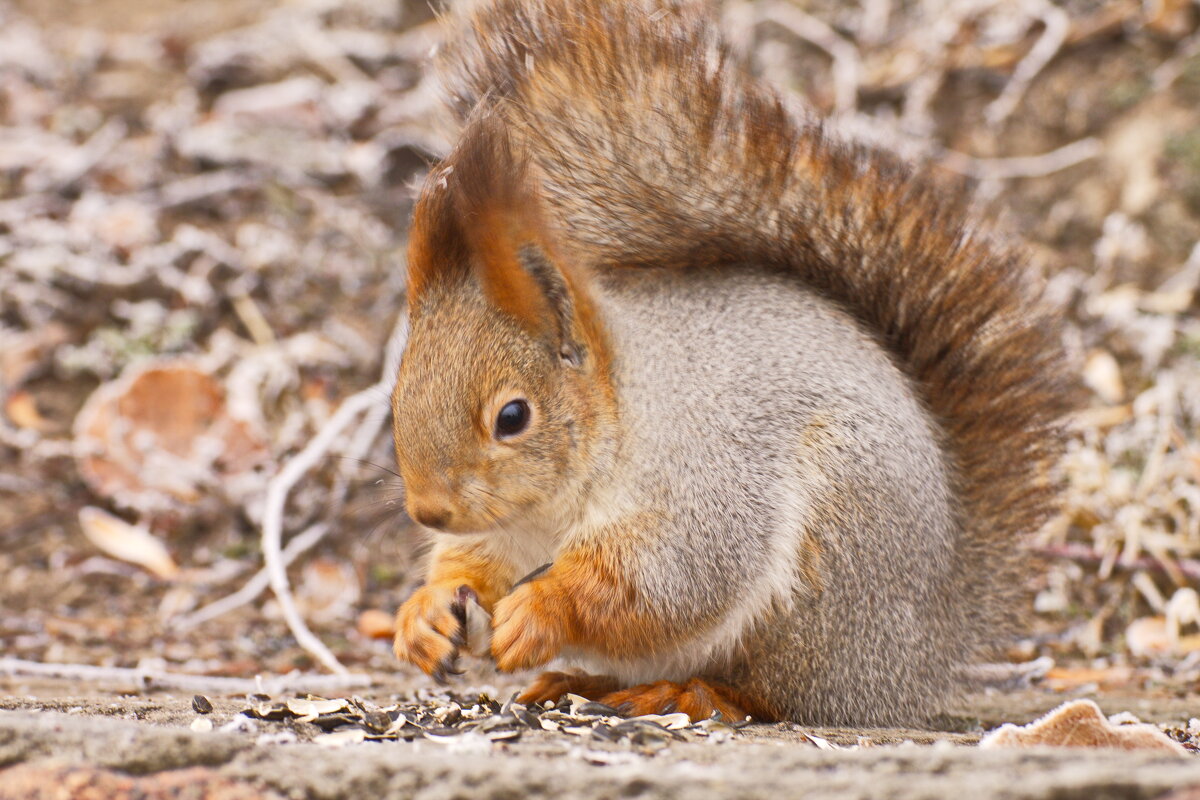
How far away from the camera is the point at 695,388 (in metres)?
1.58

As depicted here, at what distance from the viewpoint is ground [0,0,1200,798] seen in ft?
6.91

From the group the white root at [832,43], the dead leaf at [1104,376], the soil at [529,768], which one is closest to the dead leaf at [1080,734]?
the soil at [529,768]

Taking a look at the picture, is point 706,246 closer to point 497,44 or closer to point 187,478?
point 497,44

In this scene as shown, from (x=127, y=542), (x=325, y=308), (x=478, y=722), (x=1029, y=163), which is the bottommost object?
(x=478, y=722)

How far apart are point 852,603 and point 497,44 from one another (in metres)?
0.93

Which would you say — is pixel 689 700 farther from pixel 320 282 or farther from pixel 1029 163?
pixel 1029 163

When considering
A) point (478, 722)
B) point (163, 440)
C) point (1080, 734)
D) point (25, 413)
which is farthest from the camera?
point (25, 413)

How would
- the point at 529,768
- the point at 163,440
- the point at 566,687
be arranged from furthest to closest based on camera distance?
the point at 163,440, the point at 566,687, the point at 529,768

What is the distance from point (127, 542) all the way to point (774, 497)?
5.37 feet

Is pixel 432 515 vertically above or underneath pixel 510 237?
underneath

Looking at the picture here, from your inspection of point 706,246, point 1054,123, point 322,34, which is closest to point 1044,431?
point 706,246

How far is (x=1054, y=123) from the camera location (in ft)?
10.6

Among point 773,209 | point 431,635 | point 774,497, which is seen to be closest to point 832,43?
point 773,209

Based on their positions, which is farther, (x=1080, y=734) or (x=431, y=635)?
(x=431, y=635)
